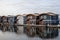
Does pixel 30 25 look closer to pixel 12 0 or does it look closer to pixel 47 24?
pixel 47 24

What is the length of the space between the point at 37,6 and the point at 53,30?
0.63 m

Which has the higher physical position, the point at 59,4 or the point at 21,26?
the point at 59,4

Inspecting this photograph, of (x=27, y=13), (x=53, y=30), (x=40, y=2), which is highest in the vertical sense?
(x=40, y=2)

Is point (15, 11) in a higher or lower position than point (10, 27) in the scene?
higher

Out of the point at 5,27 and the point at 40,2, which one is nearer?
the point at 40,2

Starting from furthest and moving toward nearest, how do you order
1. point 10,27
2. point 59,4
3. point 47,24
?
point 10,27
point 47,24
point 59,4

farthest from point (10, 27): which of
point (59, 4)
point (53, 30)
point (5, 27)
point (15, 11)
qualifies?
point (59, 4)

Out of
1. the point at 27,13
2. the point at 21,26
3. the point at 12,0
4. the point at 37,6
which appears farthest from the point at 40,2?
the point at 21,26

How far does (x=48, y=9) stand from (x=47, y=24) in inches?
23.5

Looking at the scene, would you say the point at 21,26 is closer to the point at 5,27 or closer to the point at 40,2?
the point at 5,27

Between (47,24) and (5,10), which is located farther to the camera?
(47,24)

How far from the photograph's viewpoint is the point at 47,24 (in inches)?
136

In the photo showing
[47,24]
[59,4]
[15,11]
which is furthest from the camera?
[47,24]

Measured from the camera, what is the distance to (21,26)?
3607mm
